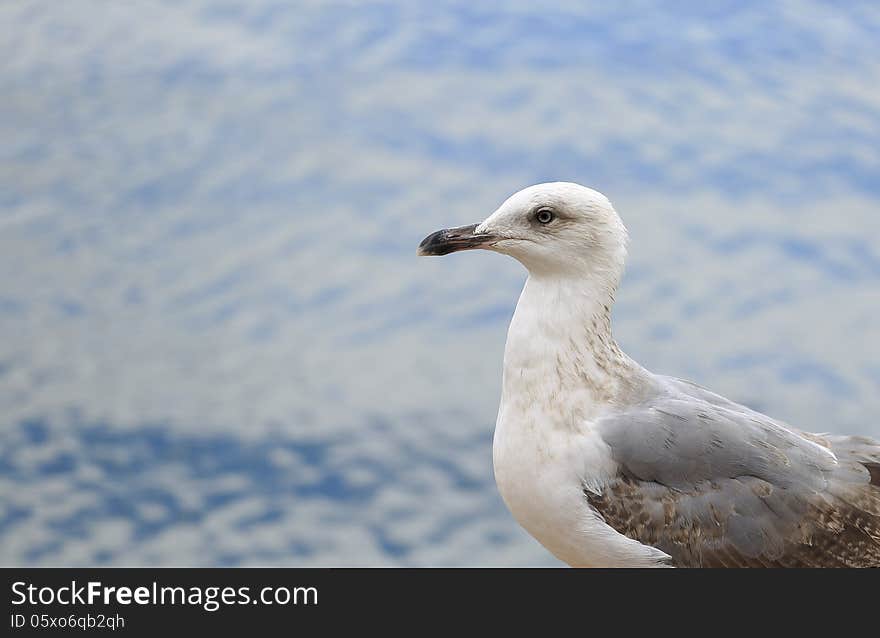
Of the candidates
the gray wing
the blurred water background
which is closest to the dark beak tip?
the gray wing

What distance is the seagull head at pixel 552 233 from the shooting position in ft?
8.29

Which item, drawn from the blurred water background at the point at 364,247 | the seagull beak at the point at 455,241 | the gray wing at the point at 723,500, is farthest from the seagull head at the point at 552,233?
the blurred water background at the point at 364,247

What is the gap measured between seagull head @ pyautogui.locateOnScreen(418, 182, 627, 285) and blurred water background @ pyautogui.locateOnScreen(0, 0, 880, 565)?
4.97 metres

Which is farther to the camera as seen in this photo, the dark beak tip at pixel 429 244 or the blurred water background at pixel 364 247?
the blurred water background at pixel 364 247

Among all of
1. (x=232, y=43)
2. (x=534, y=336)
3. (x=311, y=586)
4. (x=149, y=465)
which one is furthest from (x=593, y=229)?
(x=232, y=43)

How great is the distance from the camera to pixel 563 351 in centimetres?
254

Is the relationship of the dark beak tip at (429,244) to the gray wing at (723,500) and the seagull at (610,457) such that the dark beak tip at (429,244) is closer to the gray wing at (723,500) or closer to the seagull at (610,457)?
the seagull at (610,457)

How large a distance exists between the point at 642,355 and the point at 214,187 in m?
2.96

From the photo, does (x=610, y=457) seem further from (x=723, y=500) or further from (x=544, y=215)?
(x=544, y=215)

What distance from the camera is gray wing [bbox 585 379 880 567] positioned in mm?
2514

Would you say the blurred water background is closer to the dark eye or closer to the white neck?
the white neck

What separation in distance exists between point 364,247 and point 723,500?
6.02 meters

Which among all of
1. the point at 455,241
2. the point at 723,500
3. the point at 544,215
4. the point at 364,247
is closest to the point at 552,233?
the point at 544,215

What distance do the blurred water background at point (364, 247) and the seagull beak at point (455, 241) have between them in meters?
4.97
